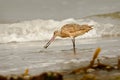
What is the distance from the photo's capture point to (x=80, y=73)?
6520 mm

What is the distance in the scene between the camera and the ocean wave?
67.8 feet

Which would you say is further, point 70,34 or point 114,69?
point 70,34

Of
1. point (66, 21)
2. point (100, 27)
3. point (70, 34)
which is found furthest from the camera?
point (66, 21)

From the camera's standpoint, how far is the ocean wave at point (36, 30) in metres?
20.7

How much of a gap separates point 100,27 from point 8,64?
1504 centimetres

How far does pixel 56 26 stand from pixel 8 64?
624 inches

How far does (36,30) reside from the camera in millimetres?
23219

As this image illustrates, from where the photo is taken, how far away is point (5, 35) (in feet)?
71.1

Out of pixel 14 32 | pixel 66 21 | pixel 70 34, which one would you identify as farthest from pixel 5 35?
pixel 70 34

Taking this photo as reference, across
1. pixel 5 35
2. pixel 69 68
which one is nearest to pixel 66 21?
pixel 5 35

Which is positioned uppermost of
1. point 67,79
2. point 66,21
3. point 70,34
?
point 66,21

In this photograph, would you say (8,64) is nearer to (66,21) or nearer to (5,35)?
(5,35)

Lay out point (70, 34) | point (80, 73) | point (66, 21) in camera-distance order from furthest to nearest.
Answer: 1. point (66, 21)
2. point (70, 34)
3. point (80, 73)

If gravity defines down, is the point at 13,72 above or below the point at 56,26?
below
